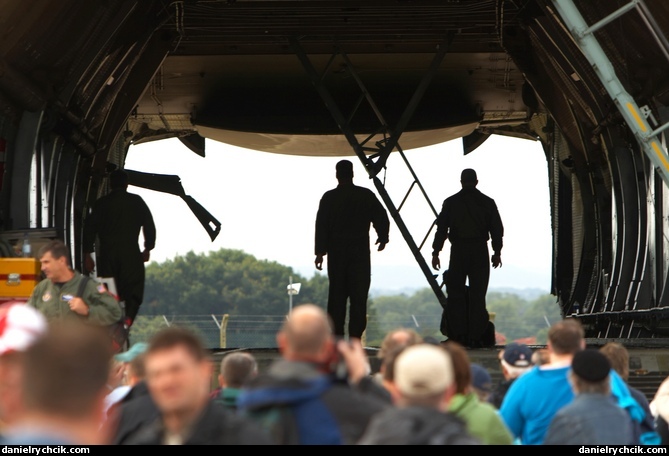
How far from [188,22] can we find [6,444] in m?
12.6

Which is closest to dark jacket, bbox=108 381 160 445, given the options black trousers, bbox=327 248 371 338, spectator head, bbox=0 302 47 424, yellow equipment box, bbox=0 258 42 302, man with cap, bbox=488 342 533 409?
spectator head, bbox=0 302 47 424

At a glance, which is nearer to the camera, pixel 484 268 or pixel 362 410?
pixel 362 410

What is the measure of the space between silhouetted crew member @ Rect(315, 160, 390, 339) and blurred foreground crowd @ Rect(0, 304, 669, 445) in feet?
19.9

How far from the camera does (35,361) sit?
3.14 m

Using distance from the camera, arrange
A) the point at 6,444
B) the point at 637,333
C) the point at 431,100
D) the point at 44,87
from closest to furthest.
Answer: the point at 6,444 < the point at 44,87 < the point at 637,333 < the point at 431,100

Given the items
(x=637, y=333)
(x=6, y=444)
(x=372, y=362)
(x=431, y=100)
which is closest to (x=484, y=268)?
(x=637, y=333)

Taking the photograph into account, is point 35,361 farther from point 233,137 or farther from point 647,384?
point 233,137

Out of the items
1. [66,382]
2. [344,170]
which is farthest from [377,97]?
[66,382]

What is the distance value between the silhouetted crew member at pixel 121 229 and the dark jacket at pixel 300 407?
885 centimetres

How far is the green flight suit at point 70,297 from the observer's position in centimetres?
883

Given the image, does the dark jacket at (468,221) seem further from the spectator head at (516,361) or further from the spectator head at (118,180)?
the spectator head at (516,361)

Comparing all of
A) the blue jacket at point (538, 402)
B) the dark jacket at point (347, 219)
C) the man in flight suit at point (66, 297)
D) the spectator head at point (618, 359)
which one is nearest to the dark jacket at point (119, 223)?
the dark jacket at point (347, 219)

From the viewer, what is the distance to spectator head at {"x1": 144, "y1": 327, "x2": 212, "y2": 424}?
176 inches

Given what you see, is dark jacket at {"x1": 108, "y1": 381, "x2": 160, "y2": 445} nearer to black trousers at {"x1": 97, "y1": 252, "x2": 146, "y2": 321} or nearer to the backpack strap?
the backpack strap
